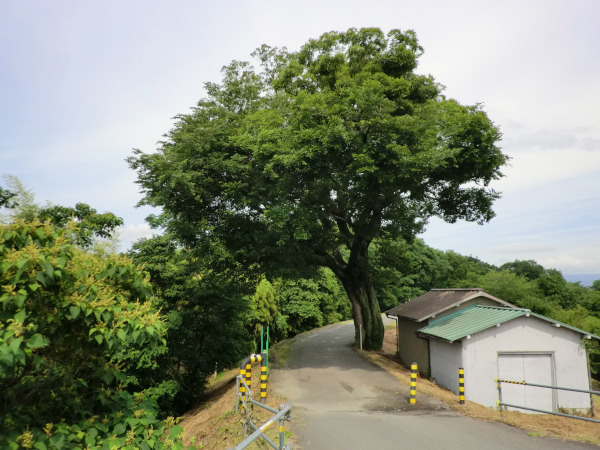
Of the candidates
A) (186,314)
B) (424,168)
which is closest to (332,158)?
(424,168)

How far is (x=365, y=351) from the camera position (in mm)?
20969

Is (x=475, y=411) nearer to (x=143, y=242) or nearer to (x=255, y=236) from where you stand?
(x=255, y=236)

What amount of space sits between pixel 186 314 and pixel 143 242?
4.43 m

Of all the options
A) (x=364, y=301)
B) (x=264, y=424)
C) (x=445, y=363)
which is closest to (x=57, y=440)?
(x=264, y=424)

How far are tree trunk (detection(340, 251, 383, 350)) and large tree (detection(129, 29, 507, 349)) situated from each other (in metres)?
2.68

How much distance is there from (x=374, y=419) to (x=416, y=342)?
978 centimetres

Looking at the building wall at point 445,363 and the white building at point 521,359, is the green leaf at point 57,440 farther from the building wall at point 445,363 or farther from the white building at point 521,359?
the building wall at point 445,363

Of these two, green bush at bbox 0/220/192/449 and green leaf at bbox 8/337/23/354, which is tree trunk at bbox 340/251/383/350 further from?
green leaf at bbox 8/337/23/354

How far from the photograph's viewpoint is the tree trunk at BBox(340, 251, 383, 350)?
21.4 metres

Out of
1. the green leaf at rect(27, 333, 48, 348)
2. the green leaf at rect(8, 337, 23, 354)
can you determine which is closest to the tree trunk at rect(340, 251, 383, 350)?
the green leaf at rect(27, 333, 48, 348)

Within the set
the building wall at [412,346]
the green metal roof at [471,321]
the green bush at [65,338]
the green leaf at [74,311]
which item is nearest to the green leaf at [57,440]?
the green bush at [65,338]

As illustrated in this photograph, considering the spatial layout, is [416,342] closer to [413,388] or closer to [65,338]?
[413,388]

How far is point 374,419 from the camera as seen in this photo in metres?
Result: 9.63

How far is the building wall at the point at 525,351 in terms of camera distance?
43.6 ft
